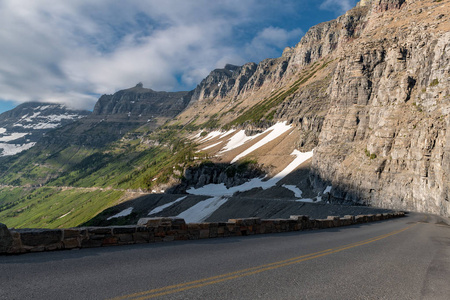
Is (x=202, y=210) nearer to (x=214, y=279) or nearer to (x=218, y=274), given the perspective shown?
(x=218, y=274)

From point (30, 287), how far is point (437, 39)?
283 ft

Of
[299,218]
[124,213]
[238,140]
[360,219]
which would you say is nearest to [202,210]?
[124,213]

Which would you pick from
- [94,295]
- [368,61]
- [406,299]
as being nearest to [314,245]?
[406,299]

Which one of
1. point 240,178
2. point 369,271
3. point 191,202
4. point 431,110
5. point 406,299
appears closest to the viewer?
point 406,299

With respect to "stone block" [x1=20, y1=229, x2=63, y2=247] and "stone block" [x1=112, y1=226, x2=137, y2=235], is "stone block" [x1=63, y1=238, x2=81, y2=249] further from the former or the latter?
"stone block" [x1=112, y1=226, x2=137, y2=235]

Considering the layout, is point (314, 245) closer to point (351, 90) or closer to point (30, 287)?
point (30, 287)

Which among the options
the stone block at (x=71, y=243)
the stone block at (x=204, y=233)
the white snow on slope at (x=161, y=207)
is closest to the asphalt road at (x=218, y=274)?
the stone block at (x=71, y=243)

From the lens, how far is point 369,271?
8883 mm

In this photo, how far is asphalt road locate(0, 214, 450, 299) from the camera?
5949mm

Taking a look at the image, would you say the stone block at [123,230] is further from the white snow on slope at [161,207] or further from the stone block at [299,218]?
the white snow on slope at [161,207]

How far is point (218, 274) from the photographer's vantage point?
732 cm

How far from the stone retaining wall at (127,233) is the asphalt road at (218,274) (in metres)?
0.55

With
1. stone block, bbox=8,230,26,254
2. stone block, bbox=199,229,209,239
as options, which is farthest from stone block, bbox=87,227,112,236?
stone block, bbox=199,229,209,239

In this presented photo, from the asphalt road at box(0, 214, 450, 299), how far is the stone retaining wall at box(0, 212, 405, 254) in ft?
1.82
